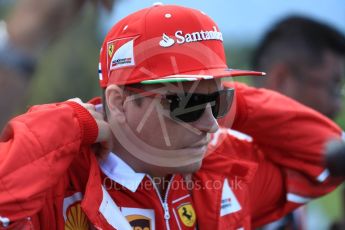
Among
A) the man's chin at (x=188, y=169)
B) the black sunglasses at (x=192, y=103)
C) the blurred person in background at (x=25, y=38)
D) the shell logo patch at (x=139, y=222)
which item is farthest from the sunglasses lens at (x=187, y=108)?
the blurred person in background at (x=25, y=38)

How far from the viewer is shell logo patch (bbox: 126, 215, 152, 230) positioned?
7.95 feet

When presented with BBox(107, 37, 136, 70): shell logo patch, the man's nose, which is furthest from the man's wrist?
the man's nose

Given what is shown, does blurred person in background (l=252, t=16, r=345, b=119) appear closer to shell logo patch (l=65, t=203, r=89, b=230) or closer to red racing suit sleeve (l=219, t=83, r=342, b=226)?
red racing suit sleeve (l=219, t=83, r=342, b=226)

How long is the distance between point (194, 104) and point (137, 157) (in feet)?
1.08

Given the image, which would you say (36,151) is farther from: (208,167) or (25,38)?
(208,167)

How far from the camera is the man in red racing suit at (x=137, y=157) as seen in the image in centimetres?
220

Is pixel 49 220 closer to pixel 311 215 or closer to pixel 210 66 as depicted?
pixel 210 66

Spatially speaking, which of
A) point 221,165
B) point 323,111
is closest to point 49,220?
point 221,165

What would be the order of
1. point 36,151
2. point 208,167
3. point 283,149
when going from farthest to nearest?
point 283,149 → point 208,167 → point 36,151

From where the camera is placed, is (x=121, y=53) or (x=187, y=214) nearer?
(x=121, y=53)

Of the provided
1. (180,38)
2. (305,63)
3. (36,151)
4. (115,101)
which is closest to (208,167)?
(115,101)

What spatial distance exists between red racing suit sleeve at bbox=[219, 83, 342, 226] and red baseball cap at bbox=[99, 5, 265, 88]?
437 millimetres

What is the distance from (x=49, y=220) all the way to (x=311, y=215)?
14.3ft

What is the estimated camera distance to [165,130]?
7.97 feet
